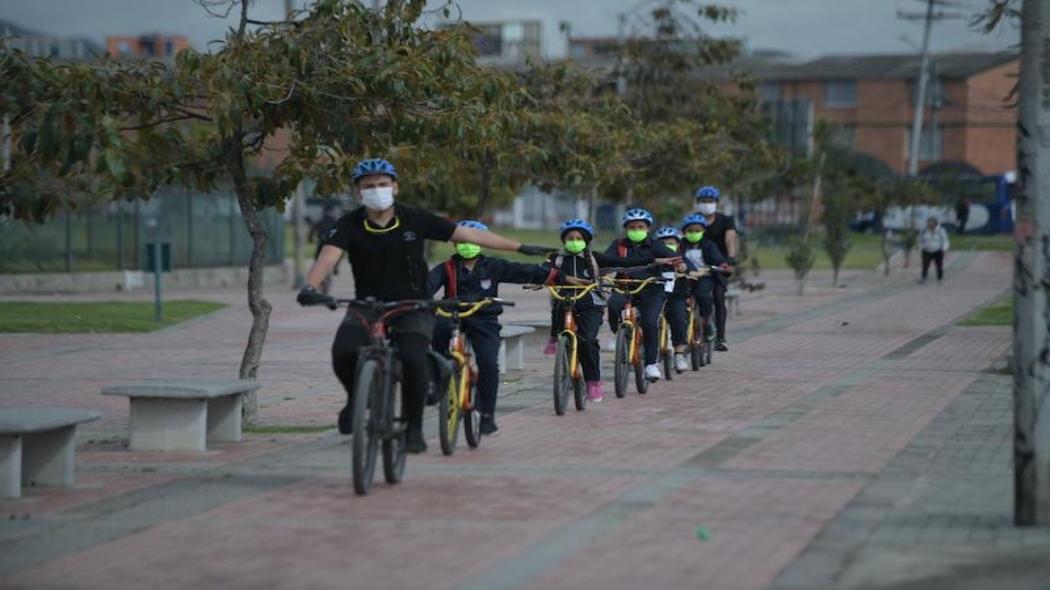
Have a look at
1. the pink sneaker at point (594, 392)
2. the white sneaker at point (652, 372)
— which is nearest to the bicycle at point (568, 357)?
the pink sneaker at point (594, 392)

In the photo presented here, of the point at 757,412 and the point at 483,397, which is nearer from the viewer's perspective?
the point at 483,397

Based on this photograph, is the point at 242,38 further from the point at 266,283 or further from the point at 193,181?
the point at 266,283

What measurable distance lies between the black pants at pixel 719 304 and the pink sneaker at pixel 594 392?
456 cm

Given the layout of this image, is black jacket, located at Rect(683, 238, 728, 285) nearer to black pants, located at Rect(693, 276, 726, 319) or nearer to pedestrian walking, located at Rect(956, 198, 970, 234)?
black pants, located at Rect(693, 276, 726, 319)

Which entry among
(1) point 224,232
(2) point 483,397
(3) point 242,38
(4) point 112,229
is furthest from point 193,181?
(1) point 224,232

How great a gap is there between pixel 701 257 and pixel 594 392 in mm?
4183

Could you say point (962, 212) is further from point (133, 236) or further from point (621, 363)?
point (621, 363)

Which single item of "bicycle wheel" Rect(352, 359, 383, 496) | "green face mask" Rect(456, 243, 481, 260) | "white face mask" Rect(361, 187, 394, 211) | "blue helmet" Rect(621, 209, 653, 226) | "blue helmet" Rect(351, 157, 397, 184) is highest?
"blue helmet" Rect(351, 157, 397, 184)

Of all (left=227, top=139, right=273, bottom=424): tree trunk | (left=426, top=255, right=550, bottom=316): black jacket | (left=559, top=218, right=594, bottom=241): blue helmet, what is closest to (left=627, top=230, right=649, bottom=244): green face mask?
(left=559, top=218, right=594, bottom=241): blue helmet

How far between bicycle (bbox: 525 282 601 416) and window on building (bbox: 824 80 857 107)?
73.5 m

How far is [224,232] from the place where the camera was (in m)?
42.7

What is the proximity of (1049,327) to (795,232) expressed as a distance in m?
50.9

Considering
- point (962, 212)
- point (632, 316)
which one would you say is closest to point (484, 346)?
point (632, 316)

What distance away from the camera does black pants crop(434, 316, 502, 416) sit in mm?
12273
